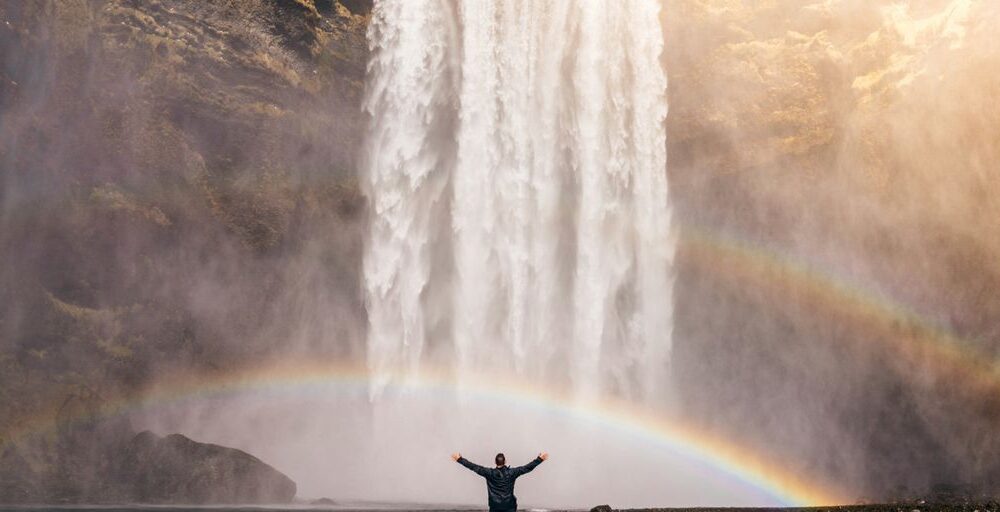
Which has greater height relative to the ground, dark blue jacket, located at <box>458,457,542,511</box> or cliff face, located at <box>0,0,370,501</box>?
cliff face, located at <box>0,0,370,501</box>

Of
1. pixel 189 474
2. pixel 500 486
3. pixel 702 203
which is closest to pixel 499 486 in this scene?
pixel 500 486

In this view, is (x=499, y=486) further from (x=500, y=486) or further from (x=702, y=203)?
(x=702, y=203)

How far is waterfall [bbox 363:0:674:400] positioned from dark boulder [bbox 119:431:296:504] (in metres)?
7.08

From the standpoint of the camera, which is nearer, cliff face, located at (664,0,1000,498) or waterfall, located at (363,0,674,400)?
cliff face, located at (664,0,1000,498)

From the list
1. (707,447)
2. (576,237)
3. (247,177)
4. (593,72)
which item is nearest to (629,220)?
(576,237)

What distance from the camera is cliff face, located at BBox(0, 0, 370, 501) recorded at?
3042 centimetres

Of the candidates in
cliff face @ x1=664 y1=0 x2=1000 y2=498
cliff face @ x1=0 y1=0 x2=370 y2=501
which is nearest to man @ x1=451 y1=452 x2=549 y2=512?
cliff face @ x1=0 y1=0 x2=370 y2=501

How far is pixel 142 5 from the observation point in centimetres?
3275

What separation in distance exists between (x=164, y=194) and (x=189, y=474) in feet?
32.5

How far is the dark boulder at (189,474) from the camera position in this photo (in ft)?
92.4

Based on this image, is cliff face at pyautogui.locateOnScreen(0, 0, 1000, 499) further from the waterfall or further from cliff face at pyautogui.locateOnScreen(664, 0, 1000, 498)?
the waterfall

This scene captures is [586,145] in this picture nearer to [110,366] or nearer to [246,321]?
[246,321]

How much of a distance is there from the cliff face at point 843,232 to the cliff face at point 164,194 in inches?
522

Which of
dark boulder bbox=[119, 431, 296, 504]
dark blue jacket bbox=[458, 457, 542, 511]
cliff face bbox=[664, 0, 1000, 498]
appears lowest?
dark blue jacket bbox=[458, 457, 542, 511]
